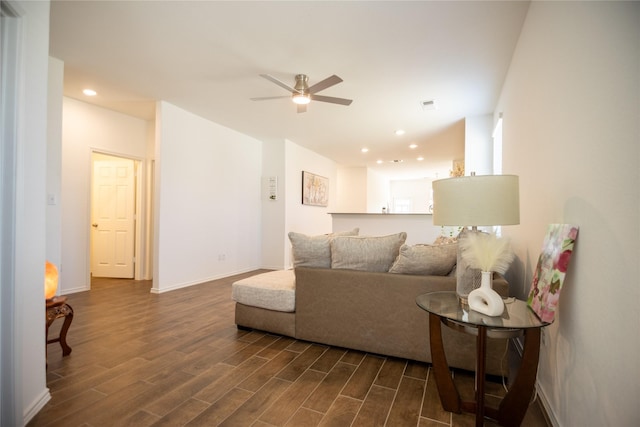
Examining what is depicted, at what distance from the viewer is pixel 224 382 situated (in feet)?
6.24

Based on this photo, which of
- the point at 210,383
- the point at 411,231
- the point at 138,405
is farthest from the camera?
the point at 411,231

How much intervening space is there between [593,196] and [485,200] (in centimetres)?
38

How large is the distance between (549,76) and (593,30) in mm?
589

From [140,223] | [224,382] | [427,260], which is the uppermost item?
[140,223]

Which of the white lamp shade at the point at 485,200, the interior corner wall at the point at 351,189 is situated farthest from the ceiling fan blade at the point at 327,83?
the interior corner wall at the point at 351,189

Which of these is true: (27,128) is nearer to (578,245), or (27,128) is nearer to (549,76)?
(578,245)

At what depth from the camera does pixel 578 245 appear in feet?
4.25

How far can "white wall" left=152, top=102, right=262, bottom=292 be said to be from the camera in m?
4.21

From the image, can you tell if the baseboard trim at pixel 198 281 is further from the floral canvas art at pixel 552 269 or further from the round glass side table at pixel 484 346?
the floral canvas art at pixel 552 269

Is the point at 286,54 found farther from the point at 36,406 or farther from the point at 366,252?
the point at 36,406

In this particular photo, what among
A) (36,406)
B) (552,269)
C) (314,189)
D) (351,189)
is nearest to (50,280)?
(36,406)

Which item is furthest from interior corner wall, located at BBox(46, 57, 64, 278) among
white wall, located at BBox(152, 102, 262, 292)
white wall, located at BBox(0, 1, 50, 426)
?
white wall, located at BBox(0, 1, 50, 426)

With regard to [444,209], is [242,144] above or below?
above

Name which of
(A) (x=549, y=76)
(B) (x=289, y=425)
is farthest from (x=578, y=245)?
(B) (x=289, y=425)
